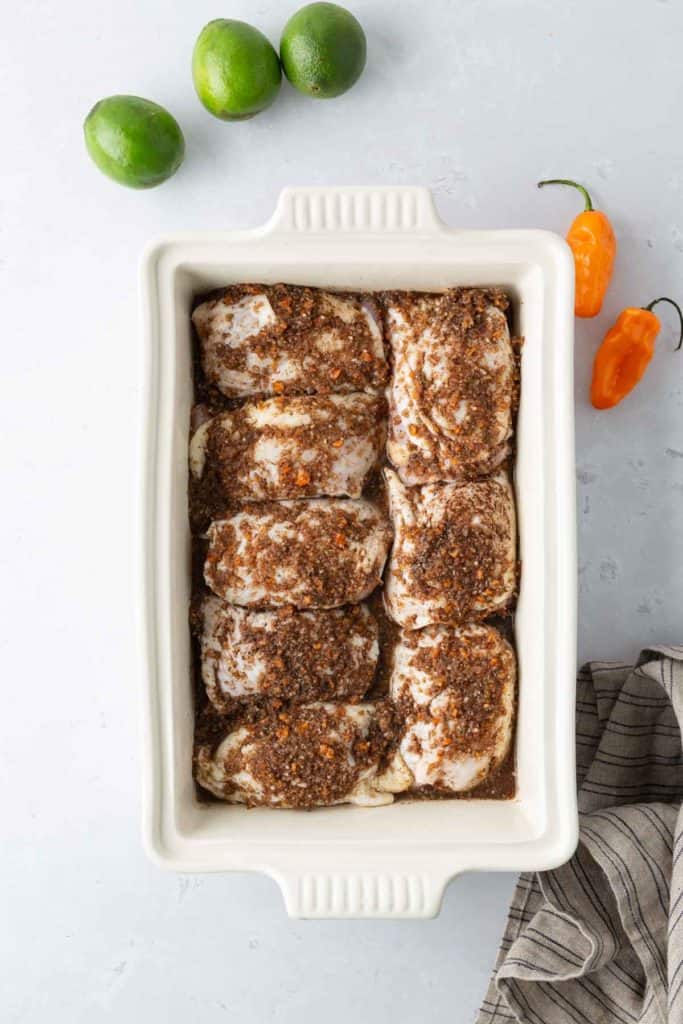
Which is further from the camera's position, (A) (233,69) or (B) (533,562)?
(A) (233,69)

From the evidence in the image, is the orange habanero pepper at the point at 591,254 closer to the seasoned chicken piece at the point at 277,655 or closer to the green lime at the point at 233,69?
the green lime at the point at 233,69

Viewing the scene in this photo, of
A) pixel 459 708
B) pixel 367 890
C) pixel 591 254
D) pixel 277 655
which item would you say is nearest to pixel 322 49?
pixel 591 254

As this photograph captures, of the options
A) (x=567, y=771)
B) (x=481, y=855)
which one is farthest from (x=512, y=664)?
(x=481, y=855)

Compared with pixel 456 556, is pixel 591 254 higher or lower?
higher

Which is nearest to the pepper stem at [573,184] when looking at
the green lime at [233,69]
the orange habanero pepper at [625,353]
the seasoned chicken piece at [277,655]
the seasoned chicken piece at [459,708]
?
the orange habanero pepper at [625,353]

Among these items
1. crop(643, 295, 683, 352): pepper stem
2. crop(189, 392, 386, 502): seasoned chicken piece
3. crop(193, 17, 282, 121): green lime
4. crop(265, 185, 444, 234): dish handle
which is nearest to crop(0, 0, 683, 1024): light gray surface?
crop(643, 295, 683, 352): pepper stem

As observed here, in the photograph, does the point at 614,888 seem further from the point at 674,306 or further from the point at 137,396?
the point at 137,396
